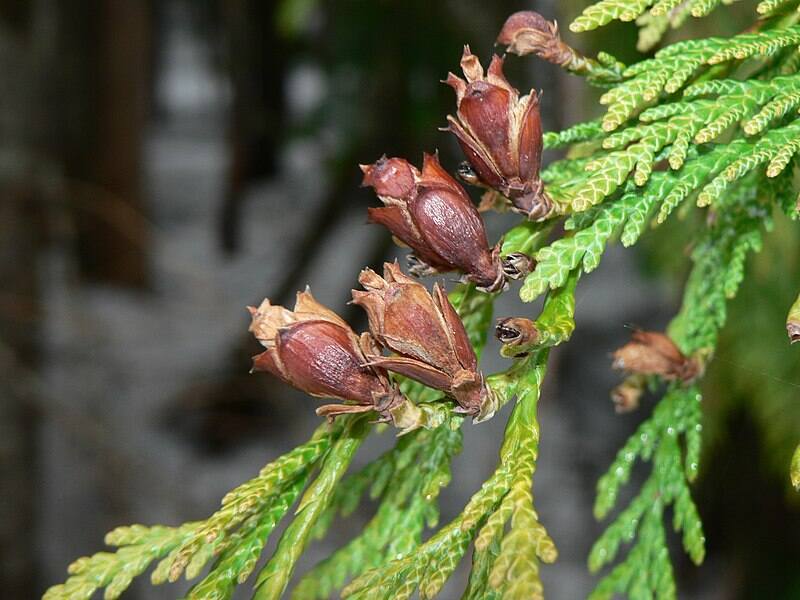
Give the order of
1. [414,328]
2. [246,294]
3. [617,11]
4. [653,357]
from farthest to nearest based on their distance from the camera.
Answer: [246,294] < [653,357] < [617,11] < [414,328]

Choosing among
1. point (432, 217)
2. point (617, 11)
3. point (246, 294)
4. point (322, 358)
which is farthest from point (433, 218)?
point (246, 294)

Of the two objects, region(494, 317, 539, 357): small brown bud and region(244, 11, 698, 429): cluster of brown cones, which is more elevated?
region(244, 11, 698, 429): cluster of brown cones

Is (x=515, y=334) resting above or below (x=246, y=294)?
below

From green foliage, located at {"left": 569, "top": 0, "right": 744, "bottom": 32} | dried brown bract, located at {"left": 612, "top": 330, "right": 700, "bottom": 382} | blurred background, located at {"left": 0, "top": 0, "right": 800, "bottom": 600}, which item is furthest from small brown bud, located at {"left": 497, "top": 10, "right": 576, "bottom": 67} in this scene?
blurred background, located at {"left": 0, "top": 0, "right": 800, "bottom": 600}

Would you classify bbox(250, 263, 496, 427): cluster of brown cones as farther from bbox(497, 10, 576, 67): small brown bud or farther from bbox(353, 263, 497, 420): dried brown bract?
bbox(497, 10, 576, 67): small brown bud

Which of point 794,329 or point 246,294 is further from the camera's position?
point 246,294

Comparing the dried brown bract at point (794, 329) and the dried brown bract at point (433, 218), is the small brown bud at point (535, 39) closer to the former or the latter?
the dried brown bract at point (433, 218)

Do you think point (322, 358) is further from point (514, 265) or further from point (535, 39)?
point (535, 39)
